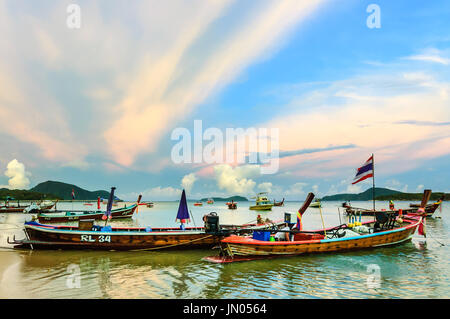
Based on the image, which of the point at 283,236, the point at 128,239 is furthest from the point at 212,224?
the point at 128,239

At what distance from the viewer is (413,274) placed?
12953mm

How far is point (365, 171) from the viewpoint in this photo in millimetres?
22812

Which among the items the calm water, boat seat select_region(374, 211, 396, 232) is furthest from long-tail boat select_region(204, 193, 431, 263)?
the calm water

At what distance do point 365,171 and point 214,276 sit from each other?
54.5 feet

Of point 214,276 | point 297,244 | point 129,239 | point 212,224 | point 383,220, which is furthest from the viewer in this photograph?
point 383,220

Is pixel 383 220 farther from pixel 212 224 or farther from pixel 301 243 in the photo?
pixel 212 224

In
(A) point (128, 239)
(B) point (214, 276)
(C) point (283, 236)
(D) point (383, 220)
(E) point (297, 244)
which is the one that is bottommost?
(B) point (214, 276)

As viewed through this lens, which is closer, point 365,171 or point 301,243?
point 301,243

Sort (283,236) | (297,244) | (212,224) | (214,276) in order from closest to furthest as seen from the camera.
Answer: (214,276) < (297,244) < (283,236) < (212,224)

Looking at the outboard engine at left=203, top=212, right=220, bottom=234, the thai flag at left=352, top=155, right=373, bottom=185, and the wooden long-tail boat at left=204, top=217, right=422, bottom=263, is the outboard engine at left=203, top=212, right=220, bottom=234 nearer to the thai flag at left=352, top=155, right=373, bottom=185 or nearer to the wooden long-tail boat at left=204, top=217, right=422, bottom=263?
the wooden long-tail boat at left=204, top=217, right=422, bottom=263

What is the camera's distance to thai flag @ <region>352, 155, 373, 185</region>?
2247cm
